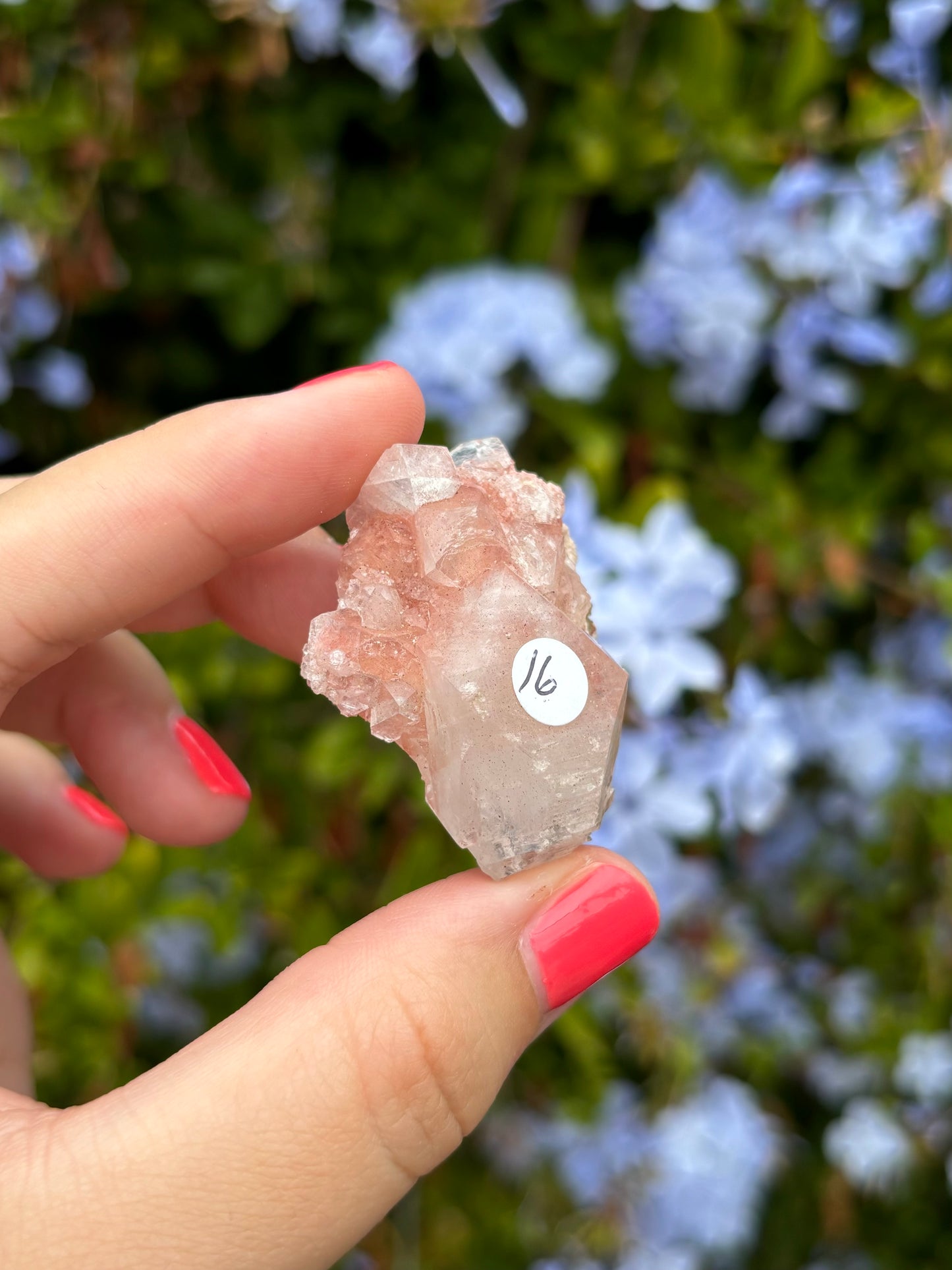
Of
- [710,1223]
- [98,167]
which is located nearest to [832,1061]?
[710,1223]

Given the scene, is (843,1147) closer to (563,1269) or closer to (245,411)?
(563,1269)

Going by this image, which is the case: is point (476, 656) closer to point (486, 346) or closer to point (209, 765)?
point (209, 765)

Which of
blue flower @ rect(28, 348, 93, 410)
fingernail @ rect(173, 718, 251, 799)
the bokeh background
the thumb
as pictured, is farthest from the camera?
blue flower @ rect(28, 348, 93, 410)

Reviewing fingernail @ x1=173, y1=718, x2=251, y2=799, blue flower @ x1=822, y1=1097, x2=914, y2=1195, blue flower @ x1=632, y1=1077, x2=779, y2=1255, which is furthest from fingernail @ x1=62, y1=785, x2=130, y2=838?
blue flower @ x1=822, y1=1097, x2=914, y2=1195

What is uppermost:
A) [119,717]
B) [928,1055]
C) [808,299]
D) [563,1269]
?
[808,299]

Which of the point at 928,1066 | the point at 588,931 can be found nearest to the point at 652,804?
the point at 588,931

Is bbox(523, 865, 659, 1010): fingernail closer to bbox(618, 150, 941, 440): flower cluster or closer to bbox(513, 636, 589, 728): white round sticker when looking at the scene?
bbox(513, 636, 589, 728): white round sticker
